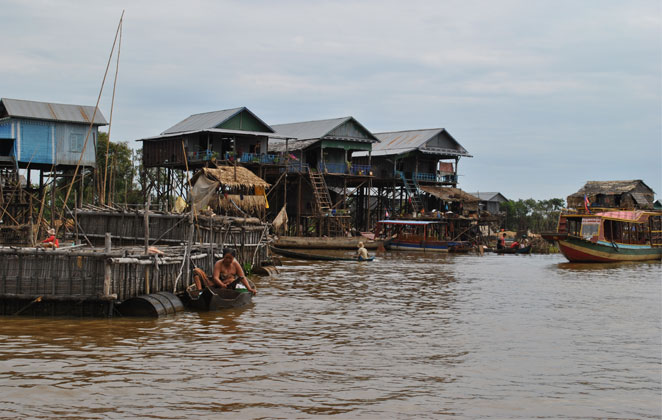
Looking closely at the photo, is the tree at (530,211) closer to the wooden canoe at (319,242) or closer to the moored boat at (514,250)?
the moored boat at (514,250)

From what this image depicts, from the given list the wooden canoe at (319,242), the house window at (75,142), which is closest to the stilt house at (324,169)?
the wooden canoe at (319,242)

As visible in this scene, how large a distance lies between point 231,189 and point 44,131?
33.3 ft

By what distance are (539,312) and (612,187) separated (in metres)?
43.2

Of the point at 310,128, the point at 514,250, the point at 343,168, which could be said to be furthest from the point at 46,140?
the point at 514,250

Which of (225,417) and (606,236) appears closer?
(225,417)

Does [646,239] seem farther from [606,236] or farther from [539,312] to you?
[539,312]

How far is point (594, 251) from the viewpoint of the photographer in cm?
3934

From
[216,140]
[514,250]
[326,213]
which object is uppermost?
[216,140]

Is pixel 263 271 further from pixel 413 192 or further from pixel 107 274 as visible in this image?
pixel 413 192

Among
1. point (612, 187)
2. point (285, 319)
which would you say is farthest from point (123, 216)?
point (612, 187)

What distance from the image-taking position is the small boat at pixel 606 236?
128 ft

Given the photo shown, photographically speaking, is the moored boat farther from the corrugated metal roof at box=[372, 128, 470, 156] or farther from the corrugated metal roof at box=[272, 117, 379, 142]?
the corrugated metal roof at box=[272, 117, 379, 142]

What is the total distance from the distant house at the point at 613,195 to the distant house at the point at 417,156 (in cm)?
975

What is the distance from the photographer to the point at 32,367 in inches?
421
